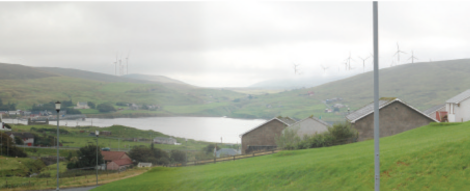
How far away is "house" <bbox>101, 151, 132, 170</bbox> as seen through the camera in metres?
58.3

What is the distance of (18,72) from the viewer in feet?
420

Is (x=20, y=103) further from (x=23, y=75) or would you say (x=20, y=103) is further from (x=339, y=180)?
(x=339, y=180)

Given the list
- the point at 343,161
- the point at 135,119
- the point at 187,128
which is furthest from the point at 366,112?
the point at 135,119

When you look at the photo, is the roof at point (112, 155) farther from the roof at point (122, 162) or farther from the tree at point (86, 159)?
the tree at point (86, 159)

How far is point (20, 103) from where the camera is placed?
11300cm

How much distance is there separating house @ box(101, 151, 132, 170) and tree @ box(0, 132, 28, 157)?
23.5 m

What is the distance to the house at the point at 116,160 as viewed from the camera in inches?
2294

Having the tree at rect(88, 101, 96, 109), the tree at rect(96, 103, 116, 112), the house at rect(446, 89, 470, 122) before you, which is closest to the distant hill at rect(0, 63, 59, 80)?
the tree at rect(88, 101, 96, 109)

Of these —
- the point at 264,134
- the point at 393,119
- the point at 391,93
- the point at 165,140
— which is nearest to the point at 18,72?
the point at 165,140

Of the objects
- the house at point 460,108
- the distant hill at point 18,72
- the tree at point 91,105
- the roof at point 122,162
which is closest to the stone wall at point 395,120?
the house at point 460,108

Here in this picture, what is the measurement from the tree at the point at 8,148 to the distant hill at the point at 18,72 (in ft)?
194

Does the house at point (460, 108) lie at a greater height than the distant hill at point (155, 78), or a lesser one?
lesser

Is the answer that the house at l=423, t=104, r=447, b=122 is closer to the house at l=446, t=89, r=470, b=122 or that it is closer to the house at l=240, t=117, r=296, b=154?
the house at l=446, t=89, r=470, b=122

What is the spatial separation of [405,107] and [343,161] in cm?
2817
